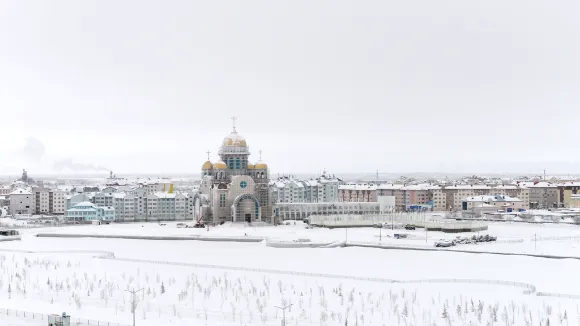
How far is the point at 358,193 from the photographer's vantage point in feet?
452

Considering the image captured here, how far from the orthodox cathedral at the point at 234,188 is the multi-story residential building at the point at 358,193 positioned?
142ft

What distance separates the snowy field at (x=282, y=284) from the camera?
37.4m

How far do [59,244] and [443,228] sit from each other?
42.9 metres

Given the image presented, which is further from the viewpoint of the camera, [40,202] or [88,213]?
[40,202]

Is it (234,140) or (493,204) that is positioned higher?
(234,140)

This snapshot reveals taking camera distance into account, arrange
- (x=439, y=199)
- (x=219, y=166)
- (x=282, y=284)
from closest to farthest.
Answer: (x=282, y=284) → (x=219, y=166) → (x=439, y=199)

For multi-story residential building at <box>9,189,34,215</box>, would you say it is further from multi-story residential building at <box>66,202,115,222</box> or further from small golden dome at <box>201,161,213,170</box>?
small golden dome at <box>201,161,213,170</box>

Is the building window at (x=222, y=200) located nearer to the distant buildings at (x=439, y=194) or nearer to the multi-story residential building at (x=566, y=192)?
the distant buildings at (x=439, y=194)

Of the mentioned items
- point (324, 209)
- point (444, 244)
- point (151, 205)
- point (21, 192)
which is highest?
point (21, 192)

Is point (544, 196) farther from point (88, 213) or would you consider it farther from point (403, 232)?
point (88, 213)

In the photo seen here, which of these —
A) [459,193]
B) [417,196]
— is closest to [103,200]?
[417,196]

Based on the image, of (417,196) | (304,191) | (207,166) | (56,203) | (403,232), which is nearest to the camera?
(403,232)

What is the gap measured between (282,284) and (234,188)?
45824 mm

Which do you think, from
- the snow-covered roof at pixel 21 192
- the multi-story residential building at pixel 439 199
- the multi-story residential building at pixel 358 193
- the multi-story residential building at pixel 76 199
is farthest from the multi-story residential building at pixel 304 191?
the snow-covered roof at pixel 21 192
